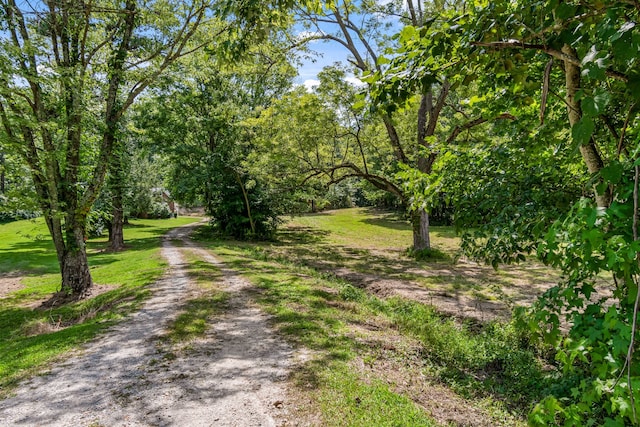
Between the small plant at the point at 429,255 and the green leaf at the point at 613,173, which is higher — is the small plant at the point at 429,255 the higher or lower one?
the lower one

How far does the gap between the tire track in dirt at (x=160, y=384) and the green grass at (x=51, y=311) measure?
0.50 meters

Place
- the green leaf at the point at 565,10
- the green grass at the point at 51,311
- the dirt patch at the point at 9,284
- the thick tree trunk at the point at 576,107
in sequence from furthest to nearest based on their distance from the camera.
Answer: the dirt patch at the point at 9,284
the green grass at the point at 51,311
the thick tree trunk at the point at 576,107
the green leaf at the point at 565,10

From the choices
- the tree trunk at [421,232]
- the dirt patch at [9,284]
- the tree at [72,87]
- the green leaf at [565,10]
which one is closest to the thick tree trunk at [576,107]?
the green leaf at [565,10]

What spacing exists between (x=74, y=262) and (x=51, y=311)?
5.06 ft

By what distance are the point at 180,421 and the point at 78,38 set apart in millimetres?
10285

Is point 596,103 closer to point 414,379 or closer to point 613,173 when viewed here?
point 613,173

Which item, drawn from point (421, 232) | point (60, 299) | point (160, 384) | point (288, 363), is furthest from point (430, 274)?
point (60, 299)

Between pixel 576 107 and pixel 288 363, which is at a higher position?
pixel 576 107

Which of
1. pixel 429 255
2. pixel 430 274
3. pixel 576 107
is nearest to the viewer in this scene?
pixel 576 107

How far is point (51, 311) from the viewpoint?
8.24 metres

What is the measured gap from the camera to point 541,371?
191 inches

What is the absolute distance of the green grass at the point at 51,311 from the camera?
497cm

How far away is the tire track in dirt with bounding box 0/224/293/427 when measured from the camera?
134 inches

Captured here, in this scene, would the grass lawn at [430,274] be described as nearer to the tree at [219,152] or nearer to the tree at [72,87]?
the tree at [219,152]
